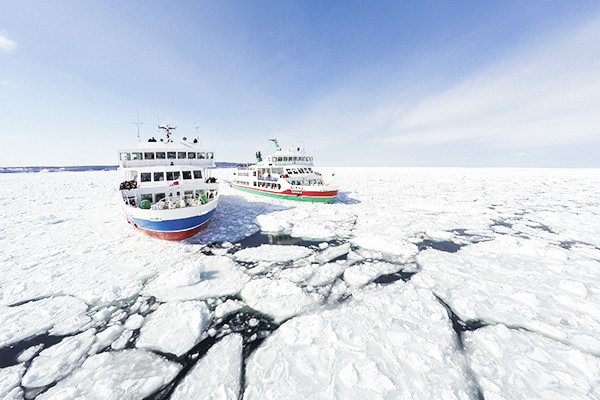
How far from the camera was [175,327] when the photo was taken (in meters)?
5.50

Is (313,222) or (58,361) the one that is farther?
(313,222)

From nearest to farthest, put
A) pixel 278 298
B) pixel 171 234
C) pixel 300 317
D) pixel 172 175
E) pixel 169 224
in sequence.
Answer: pixel 300 317, pixel 278 298, pixel 169 224, pixel 171 234, pixel 172 175

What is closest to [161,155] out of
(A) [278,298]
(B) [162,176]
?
(B) [162,176]

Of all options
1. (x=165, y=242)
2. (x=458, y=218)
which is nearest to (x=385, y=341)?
(x=165, y=242)

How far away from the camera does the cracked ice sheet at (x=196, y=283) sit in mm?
6832

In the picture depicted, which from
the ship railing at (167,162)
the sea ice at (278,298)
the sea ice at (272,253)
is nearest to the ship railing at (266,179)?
the ship railing at (167,162)

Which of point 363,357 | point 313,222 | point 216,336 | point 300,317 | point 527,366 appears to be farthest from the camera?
point 313,222

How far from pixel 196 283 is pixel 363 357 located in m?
5.79

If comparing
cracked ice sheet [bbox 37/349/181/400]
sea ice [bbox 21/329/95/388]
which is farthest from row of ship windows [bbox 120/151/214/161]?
cracked ice sheet [bbox 37/349/181/400]

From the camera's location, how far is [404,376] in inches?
166

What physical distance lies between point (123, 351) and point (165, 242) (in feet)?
22.8

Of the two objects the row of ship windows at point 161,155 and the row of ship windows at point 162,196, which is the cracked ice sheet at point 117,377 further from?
the row of ship windows at point 161,155

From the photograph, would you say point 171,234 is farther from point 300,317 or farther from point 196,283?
point 300,317

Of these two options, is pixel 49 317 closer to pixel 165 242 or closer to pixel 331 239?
pixel 165 242
